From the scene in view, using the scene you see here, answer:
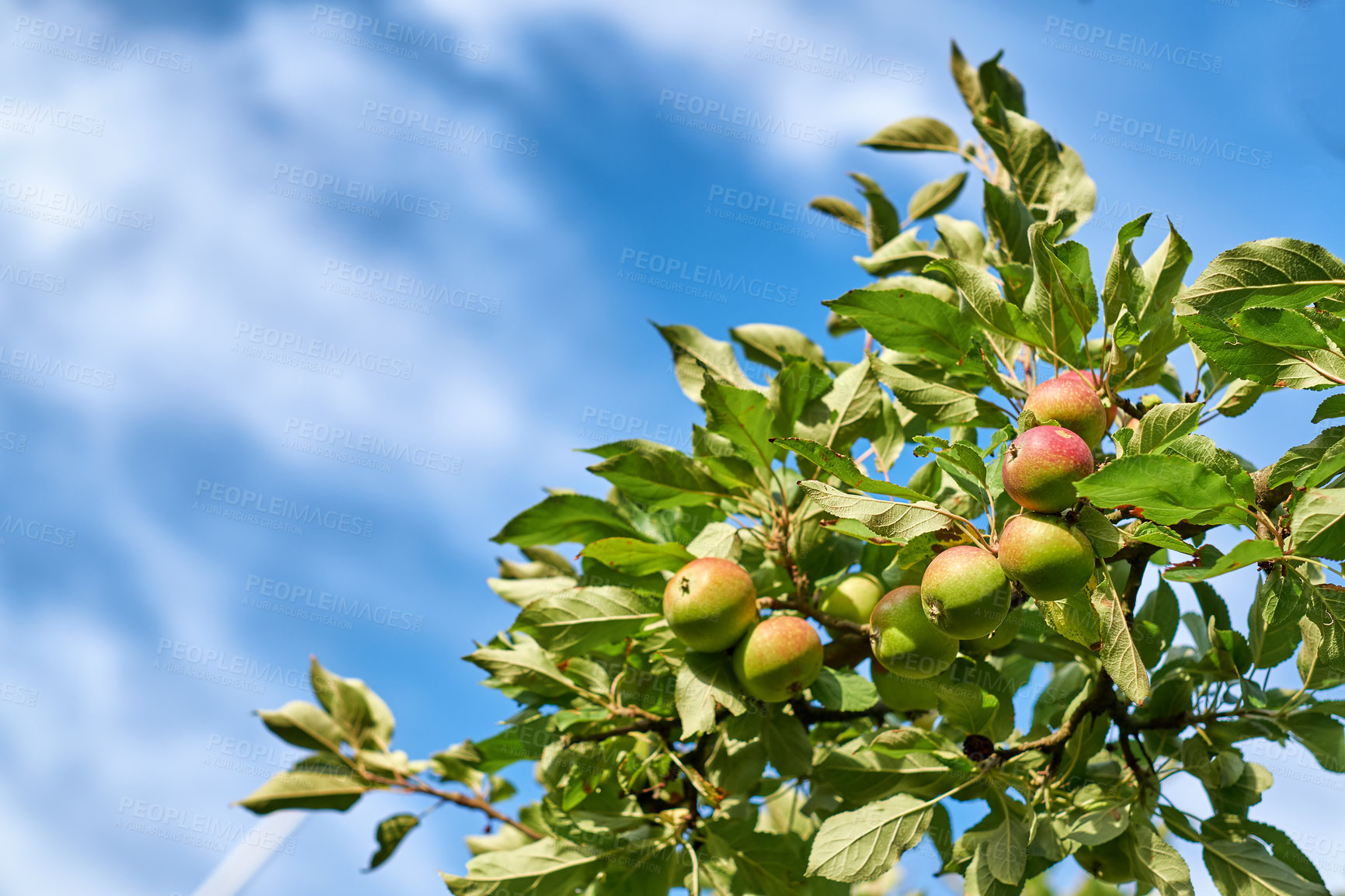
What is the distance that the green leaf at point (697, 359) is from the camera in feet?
8.46

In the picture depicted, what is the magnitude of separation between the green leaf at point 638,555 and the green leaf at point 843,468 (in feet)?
2.21

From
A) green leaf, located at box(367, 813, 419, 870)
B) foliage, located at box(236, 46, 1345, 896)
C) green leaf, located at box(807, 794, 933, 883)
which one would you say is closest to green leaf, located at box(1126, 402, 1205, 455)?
foliage, located at box(236, 46, 1345, 896)

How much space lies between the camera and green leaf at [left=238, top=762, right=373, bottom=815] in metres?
2.97

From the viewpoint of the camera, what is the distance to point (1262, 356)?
5.43 ft

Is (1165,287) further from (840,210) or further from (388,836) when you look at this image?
(388,836)

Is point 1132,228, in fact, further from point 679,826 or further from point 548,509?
point 679,826

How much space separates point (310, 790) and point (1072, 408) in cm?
278

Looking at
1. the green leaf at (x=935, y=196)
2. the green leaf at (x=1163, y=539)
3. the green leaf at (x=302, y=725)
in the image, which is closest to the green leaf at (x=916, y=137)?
the green leaf at (x=935, y=196)

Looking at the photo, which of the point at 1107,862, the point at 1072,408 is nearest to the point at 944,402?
the point at 1072,408

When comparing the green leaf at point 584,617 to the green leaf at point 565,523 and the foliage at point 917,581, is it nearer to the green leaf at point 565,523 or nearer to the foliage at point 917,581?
the foliage at point 917,581

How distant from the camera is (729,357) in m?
2.62

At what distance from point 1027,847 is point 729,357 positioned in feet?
4.94

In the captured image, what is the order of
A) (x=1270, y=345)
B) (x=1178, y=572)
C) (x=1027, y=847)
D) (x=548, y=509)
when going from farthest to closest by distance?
(x=548, y=509), (x=1027, y=847), (x=1270, y=345), (x=1178, y=572)

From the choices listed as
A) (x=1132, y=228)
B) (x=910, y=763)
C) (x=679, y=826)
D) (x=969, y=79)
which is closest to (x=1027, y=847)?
(x=910, y=763)
